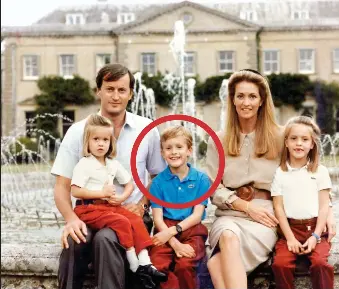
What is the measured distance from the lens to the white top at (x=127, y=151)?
8.44 ft

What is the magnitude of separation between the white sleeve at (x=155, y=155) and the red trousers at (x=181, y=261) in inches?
10.3


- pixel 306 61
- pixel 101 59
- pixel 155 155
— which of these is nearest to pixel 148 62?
pixel 101 59

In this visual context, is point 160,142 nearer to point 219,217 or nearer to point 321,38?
point 219,217

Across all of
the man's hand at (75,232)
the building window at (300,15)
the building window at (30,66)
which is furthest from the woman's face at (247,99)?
the building window at (300,15)

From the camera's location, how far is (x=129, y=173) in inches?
102

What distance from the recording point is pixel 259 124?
2611mm

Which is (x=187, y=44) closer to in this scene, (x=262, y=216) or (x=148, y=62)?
(x=148, y=62)

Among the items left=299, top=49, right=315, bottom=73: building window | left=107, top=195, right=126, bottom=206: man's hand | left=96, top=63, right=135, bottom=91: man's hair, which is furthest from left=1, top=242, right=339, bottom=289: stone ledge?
left=299, top=49, right=315, bottom=73: building window

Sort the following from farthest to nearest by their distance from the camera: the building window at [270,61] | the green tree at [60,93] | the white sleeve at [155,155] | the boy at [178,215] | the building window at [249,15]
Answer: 1. the building window at [249,15]
2. the building window at [270,61]
3. the green tree at [60,93]
4. the white sleeve at [155,155]
5. the boy at [178,215]

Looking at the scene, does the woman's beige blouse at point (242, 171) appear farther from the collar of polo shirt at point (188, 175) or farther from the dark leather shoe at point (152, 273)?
the dark leather shoe at point (152, 273)

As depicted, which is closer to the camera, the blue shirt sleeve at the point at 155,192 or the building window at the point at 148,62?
the blue shirt sleeve at the point at 155,192

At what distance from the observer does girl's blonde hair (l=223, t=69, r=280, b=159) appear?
8.33 feet

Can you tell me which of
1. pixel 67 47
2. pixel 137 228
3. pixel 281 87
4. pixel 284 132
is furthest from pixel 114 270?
pixel 67 47

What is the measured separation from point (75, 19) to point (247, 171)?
25.7 m
